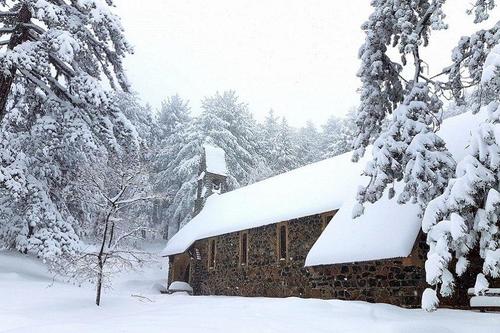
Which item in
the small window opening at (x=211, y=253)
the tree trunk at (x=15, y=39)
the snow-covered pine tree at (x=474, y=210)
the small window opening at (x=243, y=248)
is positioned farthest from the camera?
the small window opening at (x=211, y=253)

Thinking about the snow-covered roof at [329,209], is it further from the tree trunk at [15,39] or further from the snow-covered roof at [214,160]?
the tree trunk at [15,39]

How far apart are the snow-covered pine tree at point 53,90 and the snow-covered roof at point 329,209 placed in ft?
23.1

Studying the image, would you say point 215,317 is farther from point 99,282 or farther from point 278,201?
point 278,201

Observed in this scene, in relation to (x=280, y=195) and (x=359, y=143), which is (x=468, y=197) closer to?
(x=359, y=143)

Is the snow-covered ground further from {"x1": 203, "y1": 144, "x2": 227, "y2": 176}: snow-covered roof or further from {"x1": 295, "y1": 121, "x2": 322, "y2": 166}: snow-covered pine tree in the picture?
{"x1": 295, "y1": 121, "x2": 322, "y2": 166}: snow-covered pine tree

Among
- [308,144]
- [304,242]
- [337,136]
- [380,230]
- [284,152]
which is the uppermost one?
[308,144]

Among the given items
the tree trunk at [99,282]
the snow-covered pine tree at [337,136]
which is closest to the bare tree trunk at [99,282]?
the tree trunk at [99,282]

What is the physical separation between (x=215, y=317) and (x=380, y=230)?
16.5ft

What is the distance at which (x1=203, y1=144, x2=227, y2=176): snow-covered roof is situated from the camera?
2948 centimetres

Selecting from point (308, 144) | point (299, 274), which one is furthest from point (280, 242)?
point (308, 144)

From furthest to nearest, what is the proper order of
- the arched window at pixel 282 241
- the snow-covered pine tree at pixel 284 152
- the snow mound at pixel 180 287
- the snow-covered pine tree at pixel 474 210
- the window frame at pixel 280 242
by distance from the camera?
the snow-covered pine tree at pixel 284 152 → the snow mound at pixel 180 287 → the arched window at pixel 282 241 → the window frame at pixel 280 242 → the snow-covered pine tree at pixel 474 210

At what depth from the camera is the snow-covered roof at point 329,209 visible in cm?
1113

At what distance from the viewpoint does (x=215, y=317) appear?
31.6 ft

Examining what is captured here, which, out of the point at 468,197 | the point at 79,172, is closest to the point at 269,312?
the point at 468,197
